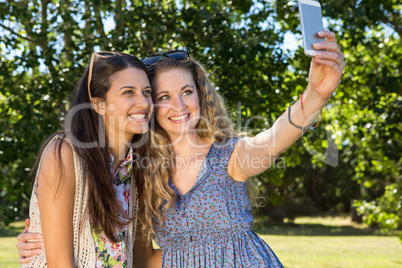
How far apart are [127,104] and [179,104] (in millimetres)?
279

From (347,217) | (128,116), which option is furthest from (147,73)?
(347,217)

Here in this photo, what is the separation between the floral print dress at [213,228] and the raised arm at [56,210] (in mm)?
493

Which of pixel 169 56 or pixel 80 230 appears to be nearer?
pixel 80 230

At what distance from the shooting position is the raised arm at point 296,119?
5.94ft

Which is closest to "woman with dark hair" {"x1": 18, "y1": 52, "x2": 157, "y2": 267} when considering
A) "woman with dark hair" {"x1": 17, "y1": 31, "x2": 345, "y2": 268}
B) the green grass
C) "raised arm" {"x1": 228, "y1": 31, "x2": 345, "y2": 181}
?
"woman with dark hair" {"x1": 17, "y1": 31, "x2": 345, "y2": 268}

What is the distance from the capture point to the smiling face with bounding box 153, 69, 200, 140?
8.31 ft

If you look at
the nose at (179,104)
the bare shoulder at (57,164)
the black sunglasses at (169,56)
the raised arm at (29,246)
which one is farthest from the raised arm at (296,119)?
the raised arm at (29,246)

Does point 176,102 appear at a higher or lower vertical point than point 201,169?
higher

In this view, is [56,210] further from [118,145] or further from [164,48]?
[164,48]

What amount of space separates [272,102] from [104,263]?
13.5ft

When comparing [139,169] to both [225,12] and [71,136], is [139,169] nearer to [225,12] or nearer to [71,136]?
[71,136]

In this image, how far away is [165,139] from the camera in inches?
105

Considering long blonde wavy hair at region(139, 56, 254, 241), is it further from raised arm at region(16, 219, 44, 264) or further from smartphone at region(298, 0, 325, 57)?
smartphone at region(298, 0, 325, 57)

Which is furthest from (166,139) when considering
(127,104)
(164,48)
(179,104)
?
(164,48)
